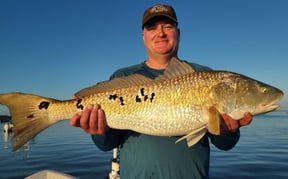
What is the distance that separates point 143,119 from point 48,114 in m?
1.49

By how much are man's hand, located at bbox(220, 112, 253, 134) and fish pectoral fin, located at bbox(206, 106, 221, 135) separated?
0.50 feet

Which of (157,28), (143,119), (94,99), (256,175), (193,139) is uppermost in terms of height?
(157,28)

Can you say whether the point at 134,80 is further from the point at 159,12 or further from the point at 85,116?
the point at 159,12

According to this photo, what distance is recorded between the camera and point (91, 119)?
432 centimetres

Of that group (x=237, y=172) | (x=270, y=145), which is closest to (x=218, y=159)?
(x=237, y=172)

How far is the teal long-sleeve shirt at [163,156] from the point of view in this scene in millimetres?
4367

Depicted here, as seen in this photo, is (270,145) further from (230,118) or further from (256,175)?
(230,118)

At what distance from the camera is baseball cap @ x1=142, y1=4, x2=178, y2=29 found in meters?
5.39

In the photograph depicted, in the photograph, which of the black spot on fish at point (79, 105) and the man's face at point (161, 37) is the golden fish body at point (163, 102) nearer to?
the black spot on fish at point (79, 105)

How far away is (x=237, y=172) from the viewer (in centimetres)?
1469

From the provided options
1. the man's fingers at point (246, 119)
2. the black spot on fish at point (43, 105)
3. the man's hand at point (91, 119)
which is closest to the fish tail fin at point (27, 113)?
the black spot on fish at point (43, 105)

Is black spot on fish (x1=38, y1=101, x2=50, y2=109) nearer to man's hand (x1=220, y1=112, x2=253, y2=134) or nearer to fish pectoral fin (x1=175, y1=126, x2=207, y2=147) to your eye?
fish pectoral fin (x1=175, y1=126, x2=207, y2=147)

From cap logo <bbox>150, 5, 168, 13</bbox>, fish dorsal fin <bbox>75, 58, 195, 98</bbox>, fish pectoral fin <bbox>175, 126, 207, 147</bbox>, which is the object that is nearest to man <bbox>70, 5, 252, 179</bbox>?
fish pectoral fin <bbox>175, 126, 207, 147</bbox>

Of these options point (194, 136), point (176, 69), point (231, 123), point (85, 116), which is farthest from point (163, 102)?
point (85, 116)
